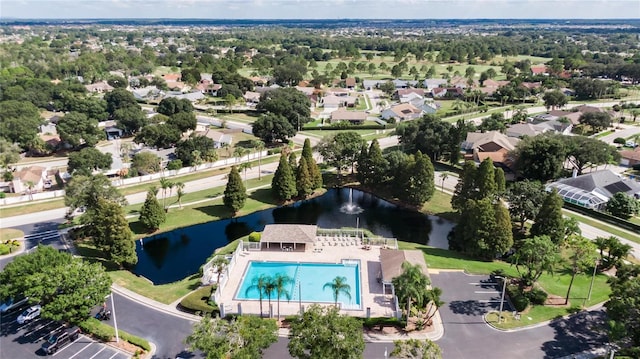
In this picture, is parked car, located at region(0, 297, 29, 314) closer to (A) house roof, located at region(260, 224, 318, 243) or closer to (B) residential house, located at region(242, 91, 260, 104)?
(A) house roof, located at region(260, 224, 318, 243)

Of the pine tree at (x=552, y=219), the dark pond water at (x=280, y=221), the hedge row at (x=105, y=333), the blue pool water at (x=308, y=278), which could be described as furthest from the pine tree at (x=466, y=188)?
the hedge row at (x=105, y=333)

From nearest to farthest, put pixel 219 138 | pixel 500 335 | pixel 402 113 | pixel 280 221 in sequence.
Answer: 1. pixel 500 335
2. pixel 280 221
3. pixel 219 138
4. pixel 402 113

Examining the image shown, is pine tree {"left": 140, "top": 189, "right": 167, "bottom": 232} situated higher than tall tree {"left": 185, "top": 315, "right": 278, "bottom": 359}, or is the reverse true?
tall tree {"left": 185, "top": 315, "right": 278, "bottom": 359}

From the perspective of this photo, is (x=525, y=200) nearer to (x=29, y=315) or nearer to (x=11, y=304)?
(x=29, y=315)

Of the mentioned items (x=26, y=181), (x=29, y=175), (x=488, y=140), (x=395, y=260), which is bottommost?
(x=395, y=260)

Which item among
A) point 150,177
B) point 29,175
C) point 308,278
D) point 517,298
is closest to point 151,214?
point 150,177

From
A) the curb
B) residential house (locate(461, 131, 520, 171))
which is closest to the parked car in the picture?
the curb
